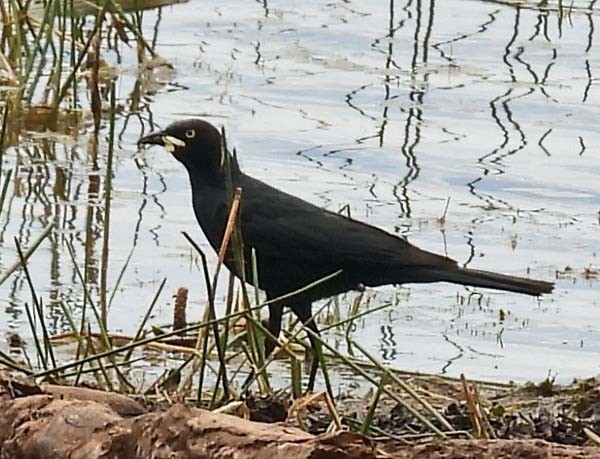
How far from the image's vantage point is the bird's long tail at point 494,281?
534cm

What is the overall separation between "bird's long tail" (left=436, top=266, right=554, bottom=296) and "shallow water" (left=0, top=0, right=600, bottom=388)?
20 cm

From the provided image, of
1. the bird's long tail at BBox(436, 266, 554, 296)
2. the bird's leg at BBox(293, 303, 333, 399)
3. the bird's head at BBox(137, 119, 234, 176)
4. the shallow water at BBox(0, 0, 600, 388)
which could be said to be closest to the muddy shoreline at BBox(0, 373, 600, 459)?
the bird's leg at BBox(293, 303, 333, 399)

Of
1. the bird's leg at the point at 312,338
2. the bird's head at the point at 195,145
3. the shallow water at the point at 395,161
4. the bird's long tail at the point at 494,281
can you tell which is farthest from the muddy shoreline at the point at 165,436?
the bird's head at the point at 195,145

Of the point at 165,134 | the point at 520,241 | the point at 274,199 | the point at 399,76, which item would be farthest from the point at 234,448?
the point at 399,76

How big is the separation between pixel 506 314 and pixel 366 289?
1.39 ft

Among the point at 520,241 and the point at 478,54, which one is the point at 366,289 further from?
the point at 478,54

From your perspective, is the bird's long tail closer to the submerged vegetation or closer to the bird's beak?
the submerged vegetation

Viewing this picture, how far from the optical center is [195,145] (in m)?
5.80

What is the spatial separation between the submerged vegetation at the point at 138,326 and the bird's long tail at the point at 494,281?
0.31 m

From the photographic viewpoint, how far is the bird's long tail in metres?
5.34

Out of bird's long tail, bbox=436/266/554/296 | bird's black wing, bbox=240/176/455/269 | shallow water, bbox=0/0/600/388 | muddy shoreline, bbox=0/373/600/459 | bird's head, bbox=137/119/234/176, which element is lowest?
shallow water, bbox=0/0/600/388

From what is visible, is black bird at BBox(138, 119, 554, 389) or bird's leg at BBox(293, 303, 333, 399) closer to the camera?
bird's leg at BBox(293, 303, 333, 399)

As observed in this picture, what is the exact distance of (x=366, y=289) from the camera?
592 centimetres

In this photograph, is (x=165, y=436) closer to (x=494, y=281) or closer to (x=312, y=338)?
(x=312, y=338)
